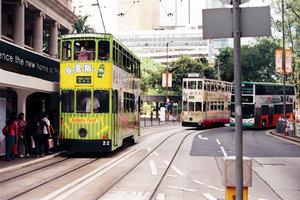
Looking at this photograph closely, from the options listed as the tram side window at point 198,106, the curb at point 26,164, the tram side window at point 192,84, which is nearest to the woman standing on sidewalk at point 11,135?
the curb at point 26,164

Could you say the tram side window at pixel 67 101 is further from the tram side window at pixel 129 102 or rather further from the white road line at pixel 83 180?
the tram side window at pixel 129 102

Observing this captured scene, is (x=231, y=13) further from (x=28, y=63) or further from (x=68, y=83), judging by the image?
(x=28, y=63)

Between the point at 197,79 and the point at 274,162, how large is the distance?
66.7 ft

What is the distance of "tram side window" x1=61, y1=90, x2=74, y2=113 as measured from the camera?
1476 cm

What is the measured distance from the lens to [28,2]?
79.8 feet

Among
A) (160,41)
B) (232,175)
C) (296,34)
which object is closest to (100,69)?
(232,175)

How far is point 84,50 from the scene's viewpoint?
14.8m

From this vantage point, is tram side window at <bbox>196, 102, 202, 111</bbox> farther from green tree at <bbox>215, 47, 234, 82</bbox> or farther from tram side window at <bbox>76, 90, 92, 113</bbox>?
green tree at <bbox>215, 47, 234, 82</bbox>

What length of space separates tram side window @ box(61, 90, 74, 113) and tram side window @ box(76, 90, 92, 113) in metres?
0.26

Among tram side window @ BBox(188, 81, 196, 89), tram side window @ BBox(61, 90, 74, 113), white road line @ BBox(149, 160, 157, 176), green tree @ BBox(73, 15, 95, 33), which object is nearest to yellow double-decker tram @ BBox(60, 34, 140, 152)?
tram side window @ BBox(61, 90, 74, 113)

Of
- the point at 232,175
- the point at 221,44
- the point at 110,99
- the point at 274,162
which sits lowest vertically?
the point at 274,162

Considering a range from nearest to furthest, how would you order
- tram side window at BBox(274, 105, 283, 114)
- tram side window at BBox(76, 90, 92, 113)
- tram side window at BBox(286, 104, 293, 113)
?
tram side window at BBox(76, 90, 92, 113) < tram side window at BBox(274, 105, 283, 114) < tram side window at BBox(286, 104, 293, 113)

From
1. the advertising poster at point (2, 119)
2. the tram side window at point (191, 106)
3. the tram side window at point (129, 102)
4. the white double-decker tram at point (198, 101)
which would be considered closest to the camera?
the advertising poster at point (2, 119)

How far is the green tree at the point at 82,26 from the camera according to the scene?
140ft
